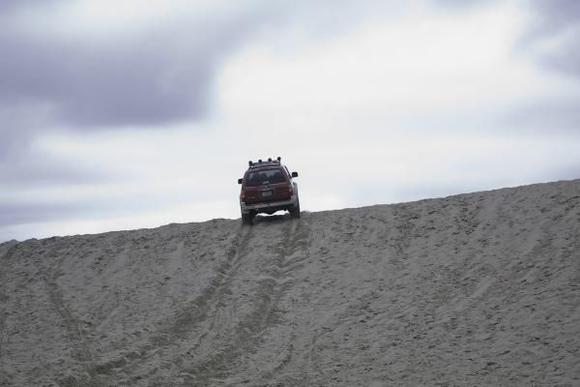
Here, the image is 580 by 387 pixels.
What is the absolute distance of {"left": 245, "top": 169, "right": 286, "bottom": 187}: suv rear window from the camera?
70.4 ft

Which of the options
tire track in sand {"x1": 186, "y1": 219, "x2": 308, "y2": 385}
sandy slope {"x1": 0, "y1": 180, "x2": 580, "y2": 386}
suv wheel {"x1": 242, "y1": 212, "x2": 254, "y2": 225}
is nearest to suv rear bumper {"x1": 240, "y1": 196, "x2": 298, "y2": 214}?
suv wheel {"x1": 242, "y1": 212, "x2": 254, "y2": 225}

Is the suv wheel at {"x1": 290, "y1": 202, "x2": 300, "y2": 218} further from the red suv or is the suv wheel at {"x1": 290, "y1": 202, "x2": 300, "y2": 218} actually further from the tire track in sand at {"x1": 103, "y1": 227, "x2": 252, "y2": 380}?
the tire track in sand at {"x1": 103, "y1": 227, "x2": 252, "y2": 380}

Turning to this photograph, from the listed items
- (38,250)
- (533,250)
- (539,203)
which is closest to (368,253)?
(533,250)

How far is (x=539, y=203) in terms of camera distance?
17.2 meters

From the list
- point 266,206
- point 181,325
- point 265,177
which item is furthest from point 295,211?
point 181,325

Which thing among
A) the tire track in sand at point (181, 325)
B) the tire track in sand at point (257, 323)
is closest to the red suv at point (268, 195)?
the tire track in sand at point (257, 323)

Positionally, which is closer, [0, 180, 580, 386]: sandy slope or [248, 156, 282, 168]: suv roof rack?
[0, 180, 580, 386]: sandy slope

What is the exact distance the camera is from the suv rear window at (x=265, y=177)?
2147 centimetres

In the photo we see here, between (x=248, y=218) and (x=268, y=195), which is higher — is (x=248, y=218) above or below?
below

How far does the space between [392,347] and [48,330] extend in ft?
20.1

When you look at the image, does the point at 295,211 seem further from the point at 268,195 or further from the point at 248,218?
the point at 248,218

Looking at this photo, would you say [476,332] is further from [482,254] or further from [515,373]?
[482,254]

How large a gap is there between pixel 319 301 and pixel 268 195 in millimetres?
8535

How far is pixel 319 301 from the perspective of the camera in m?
13.0
